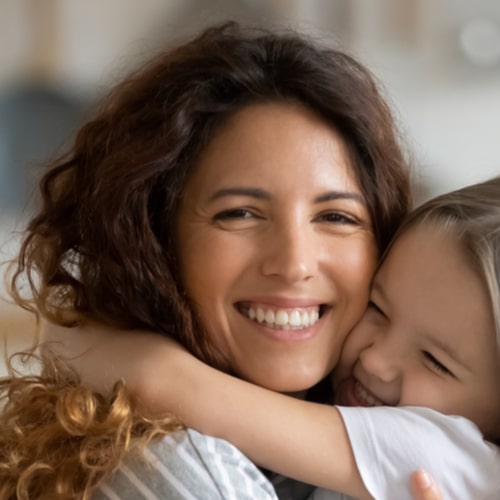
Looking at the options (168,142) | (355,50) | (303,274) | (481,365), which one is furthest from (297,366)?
(355,50)

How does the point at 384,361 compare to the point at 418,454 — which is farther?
the point at 384,361

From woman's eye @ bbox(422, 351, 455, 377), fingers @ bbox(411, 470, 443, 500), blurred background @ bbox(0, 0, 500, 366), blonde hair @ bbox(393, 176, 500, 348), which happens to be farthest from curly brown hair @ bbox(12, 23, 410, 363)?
blurred background @ bbox(0, 0, 500, 366)

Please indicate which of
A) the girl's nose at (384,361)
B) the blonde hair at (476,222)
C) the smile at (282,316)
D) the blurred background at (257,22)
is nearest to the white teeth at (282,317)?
the smile at (282,316)

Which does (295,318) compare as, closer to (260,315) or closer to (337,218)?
(260,315)

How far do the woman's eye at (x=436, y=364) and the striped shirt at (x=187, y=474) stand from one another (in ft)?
1.01

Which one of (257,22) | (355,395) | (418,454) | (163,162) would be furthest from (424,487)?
(257,22)

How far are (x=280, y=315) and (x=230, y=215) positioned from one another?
17 centimetres

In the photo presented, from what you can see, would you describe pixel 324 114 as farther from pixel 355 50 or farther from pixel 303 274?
pixel 355 50

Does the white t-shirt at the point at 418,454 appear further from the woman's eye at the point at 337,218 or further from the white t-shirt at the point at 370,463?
the woman's eye at the point at 337,218

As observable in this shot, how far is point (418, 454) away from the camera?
1.17 meters

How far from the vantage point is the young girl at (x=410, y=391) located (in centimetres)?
116

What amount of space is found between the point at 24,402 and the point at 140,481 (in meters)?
0.28

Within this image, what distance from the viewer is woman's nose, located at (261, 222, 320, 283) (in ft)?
4.09

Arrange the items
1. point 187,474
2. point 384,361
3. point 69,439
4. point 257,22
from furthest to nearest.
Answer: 1. point 257,22
2. point 384,361
3. point 69,439
4. point 187,474
